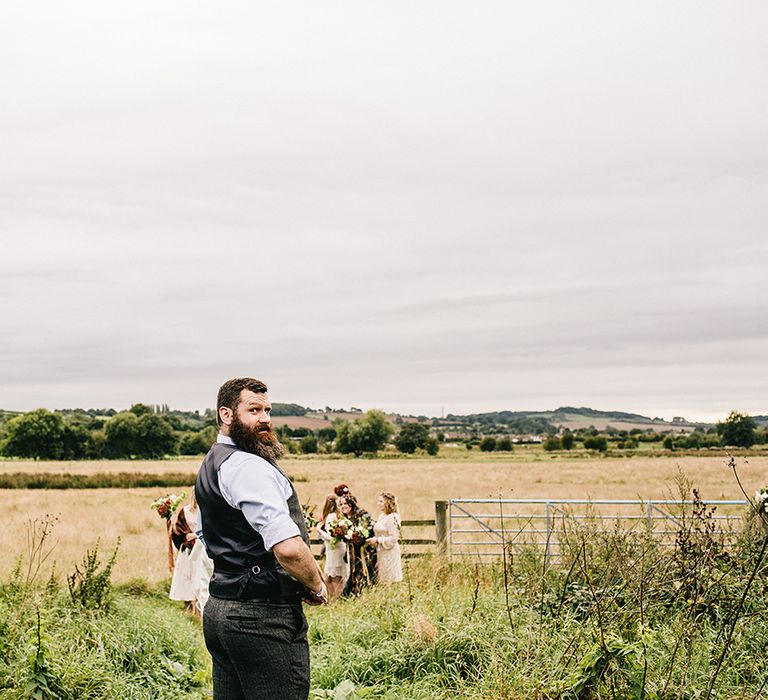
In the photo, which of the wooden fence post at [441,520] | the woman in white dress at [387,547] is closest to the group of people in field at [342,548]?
the woman in white dress at [387,547]

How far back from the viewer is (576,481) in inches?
1560

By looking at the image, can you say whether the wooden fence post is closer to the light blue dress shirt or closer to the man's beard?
the man's beard

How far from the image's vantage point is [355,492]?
34500 mm

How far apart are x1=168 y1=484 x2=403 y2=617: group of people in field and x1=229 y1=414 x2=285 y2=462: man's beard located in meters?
6.70

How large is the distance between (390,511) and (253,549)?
8.06 meters

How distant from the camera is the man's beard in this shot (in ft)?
12.5

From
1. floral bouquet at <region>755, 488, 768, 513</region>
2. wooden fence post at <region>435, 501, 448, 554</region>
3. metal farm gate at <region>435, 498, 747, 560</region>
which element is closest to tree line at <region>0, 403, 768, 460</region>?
metal farm gate at <region>435, 498, 747, 560</region>

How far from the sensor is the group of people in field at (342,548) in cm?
1058

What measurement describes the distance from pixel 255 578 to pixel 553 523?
300cm

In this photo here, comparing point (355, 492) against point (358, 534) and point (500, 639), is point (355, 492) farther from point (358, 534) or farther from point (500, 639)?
point (500, 639)

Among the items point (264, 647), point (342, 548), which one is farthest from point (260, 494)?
point (342, 548)

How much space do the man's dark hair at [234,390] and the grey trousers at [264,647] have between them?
0.95 meters

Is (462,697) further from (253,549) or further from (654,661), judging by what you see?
(253,549)

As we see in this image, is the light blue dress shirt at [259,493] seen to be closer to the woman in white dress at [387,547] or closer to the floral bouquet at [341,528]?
the floral bouquet at [341,528]
